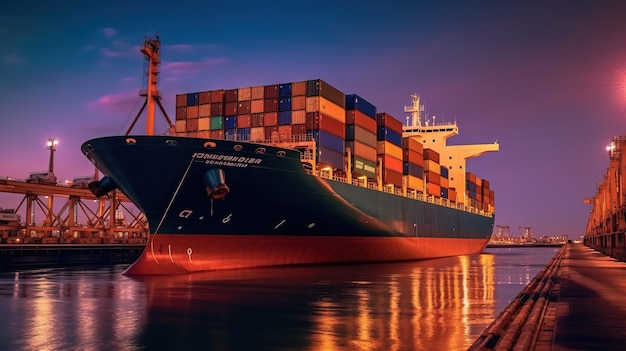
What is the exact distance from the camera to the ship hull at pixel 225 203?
25.4m

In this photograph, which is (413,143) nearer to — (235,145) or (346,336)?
(235,145)

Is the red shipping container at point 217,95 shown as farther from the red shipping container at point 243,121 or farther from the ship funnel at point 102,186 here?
the ship funnel at point 102,186

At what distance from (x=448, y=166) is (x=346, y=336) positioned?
6121 cm

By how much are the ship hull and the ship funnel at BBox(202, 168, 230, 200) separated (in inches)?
1.8

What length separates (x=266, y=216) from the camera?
92.9ft

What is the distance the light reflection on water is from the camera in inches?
388

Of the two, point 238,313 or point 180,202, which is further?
point 180,202

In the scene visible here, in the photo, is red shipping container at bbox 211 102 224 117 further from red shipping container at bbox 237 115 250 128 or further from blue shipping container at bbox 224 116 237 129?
red shipping container at bbox 237 115 250 128

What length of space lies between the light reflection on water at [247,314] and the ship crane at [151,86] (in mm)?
11716

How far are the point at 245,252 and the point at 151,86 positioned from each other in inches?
440

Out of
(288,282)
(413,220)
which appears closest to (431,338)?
(288,282)

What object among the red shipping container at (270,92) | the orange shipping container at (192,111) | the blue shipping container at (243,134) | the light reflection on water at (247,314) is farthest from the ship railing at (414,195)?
the light reflection on water at (247,314)

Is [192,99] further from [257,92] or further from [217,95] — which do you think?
[257,92]

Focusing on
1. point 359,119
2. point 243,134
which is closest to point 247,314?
point 243,134
